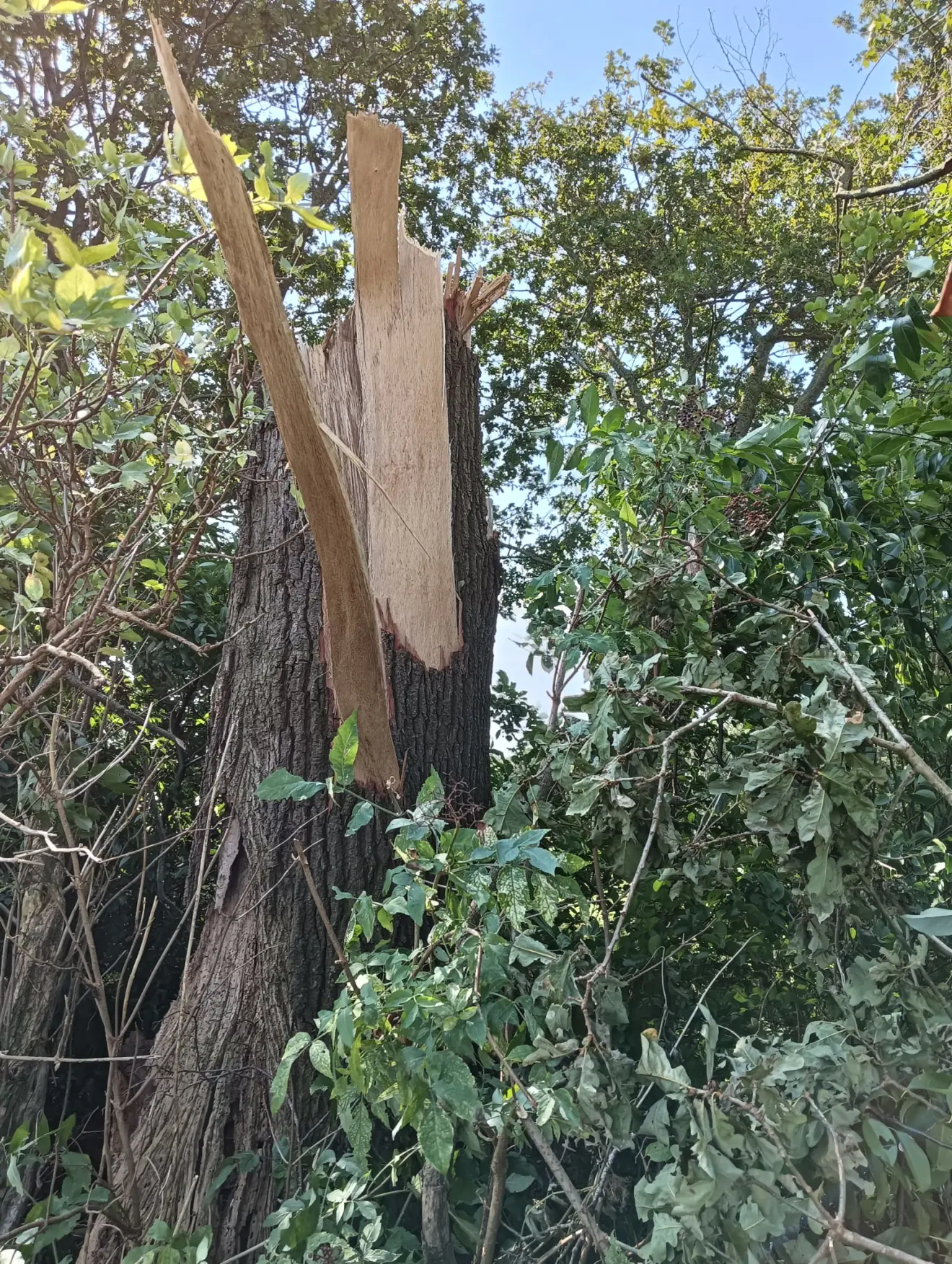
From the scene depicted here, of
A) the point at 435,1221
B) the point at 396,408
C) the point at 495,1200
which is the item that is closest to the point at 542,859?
the point at 495,1200

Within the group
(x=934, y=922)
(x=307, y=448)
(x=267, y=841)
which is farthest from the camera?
(x=267, y=841)

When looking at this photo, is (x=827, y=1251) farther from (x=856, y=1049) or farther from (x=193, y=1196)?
(x=193, y=1196)

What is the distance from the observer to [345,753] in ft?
4.28

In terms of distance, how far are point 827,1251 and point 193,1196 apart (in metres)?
1.19

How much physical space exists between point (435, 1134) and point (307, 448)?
1232 mm

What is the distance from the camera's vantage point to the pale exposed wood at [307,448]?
148cm

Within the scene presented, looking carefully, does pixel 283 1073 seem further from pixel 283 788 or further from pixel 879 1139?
pixel 879 1139

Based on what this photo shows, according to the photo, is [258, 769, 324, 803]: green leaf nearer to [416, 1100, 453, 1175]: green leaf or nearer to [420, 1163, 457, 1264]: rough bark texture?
[416, 1100, 453, 1175]: green leaf

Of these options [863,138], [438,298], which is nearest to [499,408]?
[863,138]

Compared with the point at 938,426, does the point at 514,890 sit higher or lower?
lower

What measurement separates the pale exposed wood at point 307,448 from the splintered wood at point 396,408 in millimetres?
126

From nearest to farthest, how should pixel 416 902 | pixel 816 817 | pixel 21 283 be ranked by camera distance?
pixel 21 283 < pixel 816 817 < pixel 416 902

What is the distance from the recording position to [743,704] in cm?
150

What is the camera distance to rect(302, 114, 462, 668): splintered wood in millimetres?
2020
